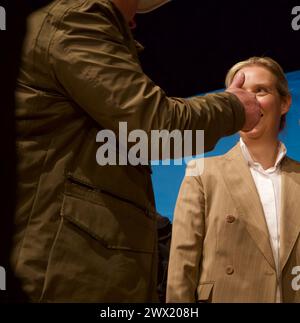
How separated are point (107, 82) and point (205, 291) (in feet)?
3.65

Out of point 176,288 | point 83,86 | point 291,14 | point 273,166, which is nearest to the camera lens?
point 83,86

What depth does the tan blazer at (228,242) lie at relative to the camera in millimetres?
2113

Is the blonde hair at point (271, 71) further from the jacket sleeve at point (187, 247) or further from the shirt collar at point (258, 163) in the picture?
the jacket sleeve at point (187, 247)

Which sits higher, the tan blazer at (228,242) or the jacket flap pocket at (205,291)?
the tan blazer at (228,242)

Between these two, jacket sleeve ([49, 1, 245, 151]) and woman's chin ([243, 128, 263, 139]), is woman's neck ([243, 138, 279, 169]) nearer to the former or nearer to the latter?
woman's chin ([243, 128, 263, 139])

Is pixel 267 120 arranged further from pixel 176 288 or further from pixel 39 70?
pixel 39 70

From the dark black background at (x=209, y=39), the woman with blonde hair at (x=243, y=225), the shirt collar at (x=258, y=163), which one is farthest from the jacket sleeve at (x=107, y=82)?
the dark black background at (x=209, y=39)

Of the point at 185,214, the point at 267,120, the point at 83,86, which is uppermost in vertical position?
the point at 83,86

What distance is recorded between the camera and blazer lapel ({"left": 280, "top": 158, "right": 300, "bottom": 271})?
2148 millimetres

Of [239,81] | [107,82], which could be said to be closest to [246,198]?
[239,81]

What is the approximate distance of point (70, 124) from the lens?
4.24 ft

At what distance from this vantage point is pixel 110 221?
4.16 ft

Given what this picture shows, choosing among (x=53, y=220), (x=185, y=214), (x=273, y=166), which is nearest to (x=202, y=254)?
(x=185, y=214)

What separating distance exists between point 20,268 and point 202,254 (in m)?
1.08
